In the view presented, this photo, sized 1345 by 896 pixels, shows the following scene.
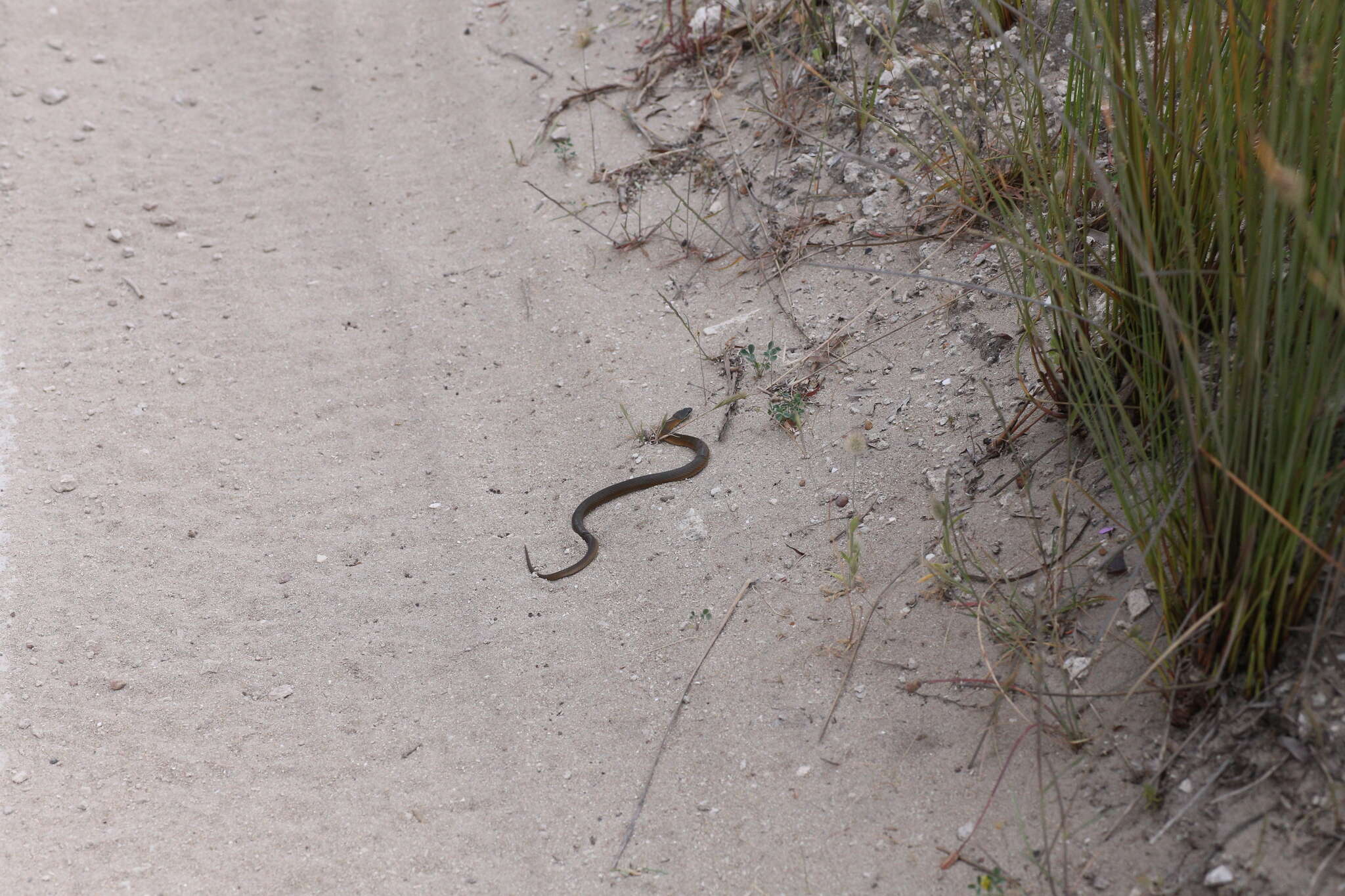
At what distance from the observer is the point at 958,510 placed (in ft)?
9.64

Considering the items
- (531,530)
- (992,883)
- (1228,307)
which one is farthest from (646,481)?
(1228,307)

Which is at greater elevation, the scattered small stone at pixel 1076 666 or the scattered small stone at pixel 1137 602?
the scattered small stone at pixel 1137 602

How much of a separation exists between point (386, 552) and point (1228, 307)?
8.91ft

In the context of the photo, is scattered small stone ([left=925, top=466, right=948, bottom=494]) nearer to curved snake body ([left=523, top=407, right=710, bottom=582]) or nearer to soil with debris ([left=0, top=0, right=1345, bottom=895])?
soil with debris ([left=0, top=0, right=1345, bottom=895])

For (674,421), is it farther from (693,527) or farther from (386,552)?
(386,552)

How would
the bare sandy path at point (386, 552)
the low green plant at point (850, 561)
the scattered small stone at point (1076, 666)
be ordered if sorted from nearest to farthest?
the scattered small stone at point (1076, 666)
the bare sandy path at point (386, 552)
the low green plant at point (850, 561)

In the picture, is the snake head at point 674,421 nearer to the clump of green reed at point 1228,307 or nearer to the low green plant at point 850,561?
the low green plant at point 850,561

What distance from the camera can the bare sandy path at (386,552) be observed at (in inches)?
100

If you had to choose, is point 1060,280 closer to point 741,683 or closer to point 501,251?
point 741,683

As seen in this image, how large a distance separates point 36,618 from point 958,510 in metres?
3.00

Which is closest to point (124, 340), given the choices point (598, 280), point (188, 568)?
point (188, 568)

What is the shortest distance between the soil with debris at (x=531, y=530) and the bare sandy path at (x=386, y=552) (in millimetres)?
15

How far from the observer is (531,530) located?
141 inches

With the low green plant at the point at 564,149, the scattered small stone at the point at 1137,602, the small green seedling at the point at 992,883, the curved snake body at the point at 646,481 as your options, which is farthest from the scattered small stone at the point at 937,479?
the low green plant at the point at 564,149
